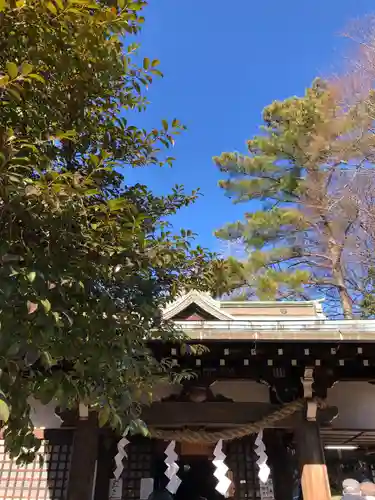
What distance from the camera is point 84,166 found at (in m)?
3.12

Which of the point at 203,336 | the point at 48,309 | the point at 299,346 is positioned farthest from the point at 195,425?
the point at 48,309

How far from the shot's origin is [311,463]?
515cm

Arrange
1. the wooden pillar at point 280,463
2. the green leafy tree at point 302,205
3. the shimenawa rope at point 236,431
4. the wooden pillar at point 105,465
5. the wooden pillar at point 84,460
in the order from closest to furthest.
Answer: the wooden pillar at point 84,460 → the shimenawa rope at point 236,431 → the wooden pillar at point 105,465 → the wooden pillar at point 280,463 → the green leafy tree at point 302,205

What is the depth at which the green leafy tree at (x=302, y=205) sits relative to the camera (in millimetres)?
14445

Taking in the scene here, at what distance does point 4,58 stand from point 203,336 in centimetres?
361

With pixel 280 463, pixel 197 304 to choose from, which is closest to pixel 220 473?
pixel 280 463

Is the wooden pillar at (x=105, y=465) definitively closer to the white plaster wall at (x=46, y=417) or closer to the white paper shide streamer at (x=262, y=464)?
the white plaster wall at (x=46, y=417)

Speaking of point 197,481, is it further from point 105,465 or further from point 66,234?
point 66,234

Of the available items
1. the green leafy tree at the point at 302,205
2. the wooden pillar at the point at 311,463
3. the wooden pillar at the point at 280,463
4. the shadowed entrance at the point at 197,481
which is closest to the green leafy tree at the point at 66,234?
the wooden pillar at the point at 311,463

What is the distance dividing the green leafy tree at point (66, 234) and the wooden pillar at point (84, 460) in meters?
2.81

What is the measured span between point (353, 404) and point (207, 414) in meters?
2.20

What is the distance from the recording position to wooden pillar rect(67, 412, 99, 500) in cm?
514

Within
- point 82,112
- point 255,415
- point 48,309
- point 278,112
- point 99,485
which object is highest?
point 278,112

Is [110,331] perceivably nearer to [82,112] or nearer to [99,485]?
[82,112]
